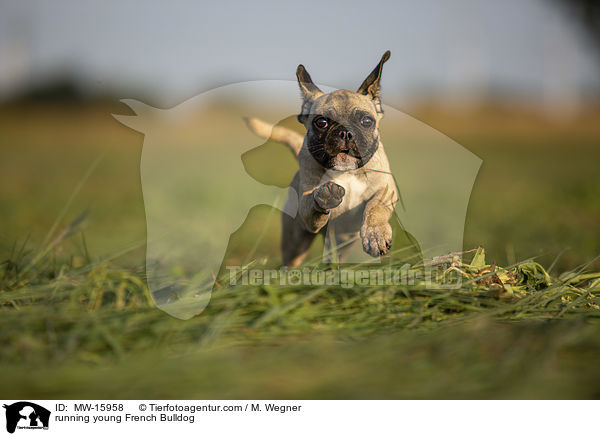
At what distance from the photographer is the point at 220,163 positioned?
11992 mm

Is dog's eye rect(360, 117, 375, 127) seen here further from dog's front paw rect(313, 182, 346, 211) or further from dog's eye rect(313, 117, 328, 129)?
dog's front paw rect(313, 182, 346, 211)

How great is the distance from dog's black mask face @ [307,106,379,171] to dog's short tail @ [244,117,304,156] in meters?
0.42

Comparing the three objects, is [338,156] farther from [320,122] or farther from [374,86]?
[374,86]

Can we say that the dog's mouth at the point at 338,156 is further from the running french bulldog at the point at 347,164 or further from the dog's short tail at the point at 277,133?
the dog's short tail at the point at 277,133

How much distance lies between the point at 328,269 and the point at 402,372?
90cm

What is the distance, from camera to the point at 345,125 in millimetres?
2604

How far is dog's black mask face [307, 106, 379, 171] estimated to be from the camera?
8.49ft

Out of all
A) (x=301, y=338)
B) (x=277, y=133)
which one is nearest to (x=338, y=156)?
(x=277, y=133)

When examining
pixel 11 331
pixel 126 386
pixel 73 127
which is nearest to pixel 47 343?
pixel 11 331

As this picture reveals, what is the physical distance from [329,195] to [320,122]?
0.42 meters

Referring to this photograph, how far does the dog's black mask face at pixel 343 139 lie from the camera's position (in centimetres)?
259

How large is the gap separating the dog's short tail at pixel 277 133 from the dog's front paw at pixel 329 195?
26.1 inches

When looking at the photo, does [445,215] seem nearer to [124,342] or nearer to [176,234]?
[176,234]
